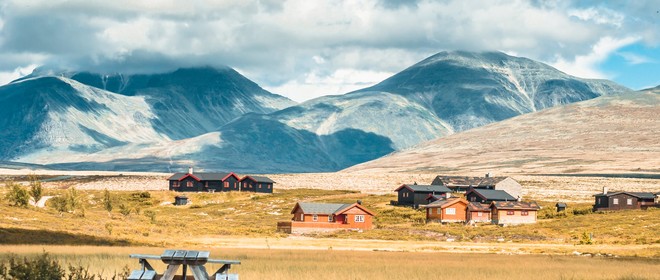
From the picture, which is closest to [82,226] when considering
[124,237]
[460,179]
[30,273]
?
[124,237]

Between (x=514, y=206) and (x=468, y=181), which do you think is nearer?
(x=514, y=206)

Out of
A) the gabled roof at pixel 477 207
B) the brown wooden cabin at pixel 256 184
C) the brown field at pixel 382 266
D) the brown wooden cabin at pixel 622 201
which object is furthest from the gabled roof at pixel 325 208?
the brown wooden cabin at pixel 256 184

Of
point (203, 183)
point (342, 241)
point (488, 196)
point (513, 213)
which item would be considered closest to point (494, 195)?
point (488, 196)

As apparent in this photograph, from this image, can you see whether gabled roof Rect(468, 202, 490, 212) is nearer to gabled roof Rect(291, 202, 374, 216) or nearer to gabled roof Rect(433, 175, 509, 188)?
gabled roof Rect(291, 202, 374, 216)

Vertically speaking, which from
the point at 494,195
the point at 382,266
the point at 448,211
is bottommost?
the point at 382,266

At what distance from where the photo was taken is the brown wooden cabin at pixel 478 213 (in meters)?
118

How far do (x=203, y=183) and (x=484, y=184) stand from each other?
5597 centimetres

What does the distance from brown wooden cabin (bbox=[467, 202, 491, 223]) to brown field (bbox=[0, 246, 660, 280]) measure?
65.3m

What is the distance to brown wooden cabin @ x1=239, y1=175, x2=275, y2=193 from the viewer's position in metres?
177

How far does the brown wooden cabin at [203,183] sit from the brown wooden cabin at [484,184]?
41266 millimetres

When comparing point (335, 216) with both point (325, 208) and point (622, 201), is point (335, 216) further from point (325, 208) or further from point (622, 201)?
point (622, 201)

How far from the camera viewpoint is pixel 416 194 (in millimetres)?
140125

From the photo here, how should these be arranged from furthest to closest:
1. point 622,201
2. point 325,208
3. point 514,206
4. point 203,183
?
point 203,183 < point 622,201 < point 514,206 < point 325,208

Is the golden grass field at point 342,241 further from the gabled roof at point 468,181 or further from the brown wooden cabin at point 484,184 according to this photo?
the gabled roof at point 468,181
